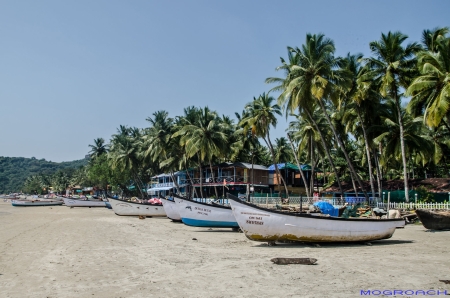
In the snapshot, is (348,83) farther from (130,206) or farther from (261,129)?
(130,206)

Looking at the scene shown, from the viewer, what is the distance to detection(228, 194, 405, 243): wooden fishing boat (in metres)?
13.3

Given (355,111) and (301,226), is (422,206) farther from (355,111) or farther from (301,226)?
(301,226)

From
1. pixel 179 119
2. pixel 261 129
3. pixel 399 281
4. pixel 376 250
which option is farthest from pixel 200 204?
pixel 179 119

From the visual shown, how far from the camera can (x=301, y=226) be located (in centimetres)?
1330

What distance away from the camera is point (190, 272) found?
927 centimetres

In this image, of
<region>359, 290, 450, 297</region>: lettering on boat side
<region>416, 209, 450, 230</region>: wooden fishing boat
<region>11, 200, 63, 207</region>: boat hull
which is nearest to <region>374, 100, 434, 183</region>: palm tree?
<region>416, 209, 450, 230</region>: wooden fishing boat

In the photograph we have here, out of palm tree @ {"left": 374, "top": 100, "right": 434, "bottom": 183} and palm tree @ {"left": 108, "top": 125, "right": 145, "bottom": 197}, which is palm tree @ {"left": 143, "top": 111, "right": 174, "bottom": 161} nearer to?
Result: palm tree @ {"left": 108, "top": 125, "right": 145, "bottom": 197}

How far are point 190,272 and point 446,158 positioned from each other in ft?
134

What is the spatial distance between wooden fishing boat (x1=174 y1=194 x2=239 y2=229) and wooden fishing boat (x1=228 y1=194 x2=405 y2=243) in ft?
19.1

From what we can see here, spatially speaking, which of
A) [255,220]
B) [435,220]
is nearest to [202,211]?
[255,220]

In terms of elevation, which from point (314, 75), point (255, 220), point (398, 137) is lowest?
point (255, 220)

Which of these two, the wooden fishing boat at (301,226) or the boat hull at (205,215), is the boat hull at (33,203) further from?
the wooden fishing boat at (301,226)

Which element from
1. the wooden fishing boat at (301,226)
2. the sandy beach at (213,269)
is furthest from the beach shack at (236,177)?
the sandy beach at (213,269)

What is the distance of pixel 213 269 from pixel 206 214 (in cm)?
1064
